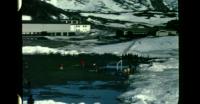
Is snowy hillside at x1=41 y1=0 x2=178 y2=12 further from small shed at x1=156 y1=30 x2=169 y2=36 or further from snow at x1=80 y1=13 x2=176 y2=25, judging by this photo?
small shed at x1=156 y1=30 x2=169 y2=36

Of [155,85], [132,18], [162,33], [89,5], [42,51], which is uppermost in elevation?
[89,5]

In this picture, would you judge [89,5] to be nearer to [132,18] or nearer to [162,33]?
[132,18]

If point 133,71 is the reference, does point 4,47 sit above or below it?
above

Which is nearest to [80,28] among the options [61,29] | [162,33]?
[61,29]

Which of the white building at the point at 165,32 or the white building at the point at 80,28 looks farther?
the white building at the point at 80,28

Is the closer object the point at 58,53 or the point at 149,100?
the point at 149,100

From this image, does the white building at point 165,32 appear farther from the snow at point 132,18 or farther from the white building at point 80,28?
the white building at point 80,28

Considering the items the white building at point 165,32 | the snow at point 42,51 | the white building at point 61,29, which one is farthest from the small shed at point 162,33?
the snow at point 42,51
